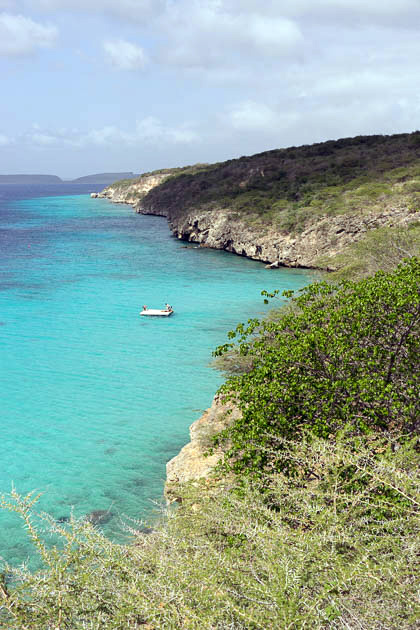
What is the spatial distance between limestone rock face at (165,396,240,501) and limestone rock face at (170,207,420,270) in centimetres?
3364

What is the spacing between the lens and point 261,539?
7574mm

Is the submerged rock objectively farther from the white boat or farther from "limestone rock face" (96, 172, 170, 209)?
"limestone rock face" (96, 172, 170, 209)

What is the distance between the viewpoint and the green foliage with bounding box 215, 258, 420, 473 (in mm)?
11289

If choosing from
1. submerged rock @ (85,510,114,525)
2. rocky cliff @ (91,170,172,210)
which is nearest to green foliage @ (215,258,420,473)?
submerged rock @ (85,510,114,525)

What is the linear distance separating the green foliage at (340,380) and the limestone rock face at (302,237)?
36325 millimetres

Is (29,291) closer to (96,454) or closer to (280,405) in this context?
(96,454)

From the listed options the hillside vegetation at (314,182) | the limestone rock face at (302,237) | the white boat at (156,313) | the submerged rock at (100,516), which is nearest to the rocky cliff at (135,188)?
the hillside vegetation at (314,182)

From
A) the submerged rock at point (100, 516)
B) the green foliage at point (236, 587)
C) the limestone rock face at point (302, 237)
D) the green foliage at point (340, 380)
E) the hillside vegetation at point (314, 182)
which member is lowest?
the submerged rock at point (100, 516)

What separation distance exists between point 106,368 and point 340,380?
1882 cm

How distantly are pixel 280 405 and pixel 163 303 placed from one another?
102 feet

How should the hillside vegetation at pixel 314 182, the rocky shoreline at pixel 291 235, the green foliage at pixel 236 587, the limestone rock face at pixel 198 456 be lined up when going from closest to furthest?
the green foliage at pixel 236 587 < the limestone rock face at pixel 198 456 < the rocky shoreline at pixel 291 235 < the hillside vegetation at pixel 314 182

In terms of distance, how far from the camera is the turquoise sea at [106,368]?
58.3 feet

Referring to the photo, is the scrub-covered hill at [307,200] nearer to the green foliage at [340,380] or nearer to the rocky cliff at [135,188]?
the green foliage at [340,380]

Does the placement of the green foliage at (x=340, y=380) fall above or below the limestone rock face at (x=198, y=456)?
above
